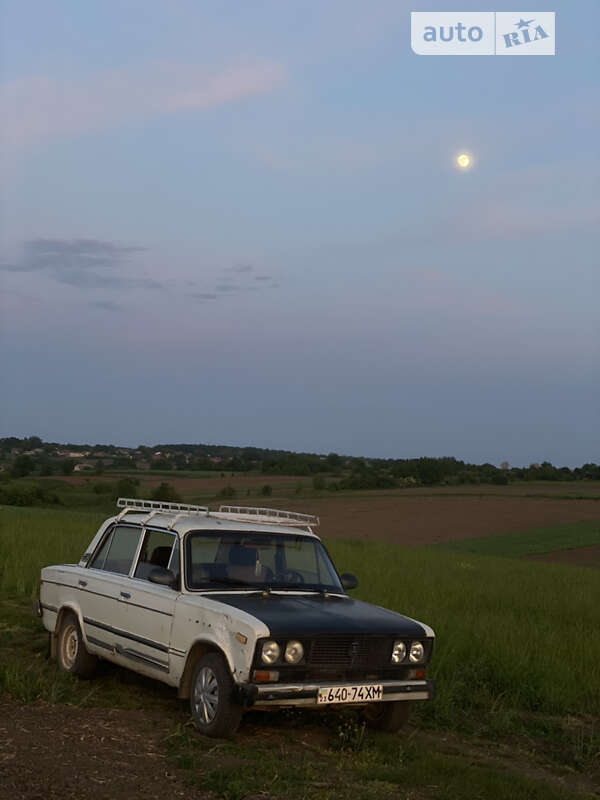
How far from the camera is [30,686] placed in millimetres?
7695

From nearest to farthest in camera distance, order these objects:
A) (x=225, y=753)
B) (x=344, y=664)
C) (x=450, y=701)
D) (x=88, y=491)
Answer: (x=225, y=753) → (x=344, y=664) → (x=450, y=701) → (x=88, y=491)

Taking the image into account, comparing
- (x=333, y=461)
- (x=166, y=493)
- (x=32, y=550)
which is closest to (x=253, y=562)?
(x=32, y=550)

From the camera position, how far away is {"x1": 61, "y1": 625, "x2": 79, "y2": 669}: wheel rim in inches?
352

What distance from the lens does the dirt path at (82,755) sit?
5285mm

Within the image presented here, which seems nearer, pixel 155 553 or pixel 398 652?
pixel 398 652

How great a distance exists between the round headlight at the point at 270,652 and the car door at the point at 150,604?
1.16 m

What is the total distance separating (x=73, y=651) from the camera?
9.01 metres

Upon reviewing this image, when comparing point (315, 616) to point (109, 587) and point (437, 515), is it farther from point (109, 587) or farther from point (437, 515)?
point (437, 515)

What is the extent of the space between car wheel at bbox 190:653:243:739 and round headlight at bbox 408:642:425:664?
147 centimetres

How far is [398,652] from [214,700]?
1.48 m

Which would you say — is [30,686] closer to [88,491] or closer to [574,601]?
[574,601]

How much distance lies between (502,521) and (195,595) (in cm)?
5840

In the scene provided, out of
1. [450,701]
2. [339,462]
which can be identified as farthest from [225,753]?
[339,462]

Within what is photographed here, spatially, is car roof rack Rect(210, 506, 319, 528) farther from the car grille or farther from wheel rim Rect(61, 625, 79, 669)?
wheel rim Rect(61, 625, 79, 669)
